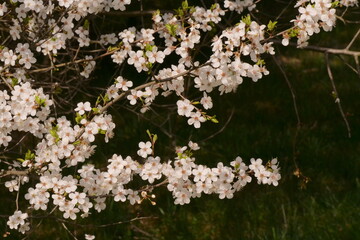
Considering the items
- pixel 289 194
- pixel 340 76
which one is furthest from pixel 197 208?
pixel 340 76

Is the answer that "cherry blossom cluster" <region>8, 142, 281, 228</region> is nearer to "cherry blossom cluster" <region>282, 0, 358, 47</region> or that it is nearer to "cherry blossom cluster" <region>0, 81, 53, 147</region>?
"cherry blossom cluster" <region>0, 81, 53, 147</region>

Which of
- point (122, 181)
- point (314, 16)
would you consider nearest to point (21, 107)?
point (122, 181)

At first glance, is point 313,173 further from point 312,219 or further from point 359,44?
point 359,44

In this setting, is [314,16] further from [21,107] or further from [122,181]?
[21,107]

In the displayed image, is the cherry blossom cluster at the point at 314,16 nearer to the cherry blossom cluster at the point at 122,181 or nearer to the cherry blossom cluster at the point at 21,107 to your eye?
the cherry blossom cluster at the point at 122,181

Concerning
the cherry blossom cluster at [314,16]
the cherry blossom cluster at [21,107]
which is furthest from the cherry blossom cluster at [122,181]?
→ the cherry blossom cluster at [314,16]

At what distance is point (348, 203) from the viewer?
12.6 feet

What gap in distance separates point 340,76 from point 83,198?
408 centimetres

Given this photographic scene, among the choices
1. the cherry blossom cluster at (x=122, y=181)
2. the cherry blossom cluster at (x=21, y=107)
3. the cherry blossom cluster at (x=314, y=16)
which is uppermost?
the cherry blossom cluster at (x=314, y=16)

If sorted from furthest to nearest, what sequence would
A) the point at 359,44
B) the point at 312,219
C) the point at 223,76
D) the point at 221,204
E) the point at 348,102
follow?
the point at 359,44
the point at 348,102
the point at 221,204
the point at 312,219
the point at 223,76

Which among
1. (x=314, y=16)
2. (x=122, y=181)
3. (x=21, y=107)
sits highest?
(x=314, y=16)

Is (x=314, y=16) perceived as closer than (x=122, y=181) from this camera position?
Yes

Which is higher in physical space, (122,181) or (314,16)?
(314,16)

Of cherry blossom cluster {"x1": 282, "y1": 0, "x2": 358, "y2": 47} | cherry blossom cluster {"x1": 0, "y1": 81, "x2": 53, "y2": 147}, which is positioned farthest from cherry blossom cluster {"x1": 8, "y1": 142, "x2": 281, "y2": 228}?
cherry blossom cluster {"x1": 282, "y1": 0, "x2": 358, "y2": 47}
